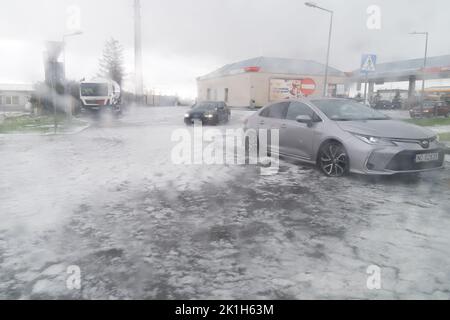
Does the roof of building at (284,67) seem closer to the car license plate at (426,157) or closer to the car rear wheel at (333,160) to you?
the car rear wheel at (333,160)

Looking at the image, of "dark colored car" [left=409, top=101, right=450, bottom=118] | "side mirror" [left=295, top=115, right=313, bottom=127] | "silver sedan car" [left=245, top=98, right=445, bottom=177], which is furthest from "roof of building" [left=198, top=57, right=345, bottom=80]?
"side mirror" [left=295, top=115, right=313, bottom=127]

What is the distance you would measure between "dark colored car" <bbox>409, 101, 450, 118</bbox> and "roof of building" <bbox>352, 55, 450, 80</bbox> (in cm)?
1413

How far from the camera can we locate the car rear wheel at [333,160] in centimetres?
547

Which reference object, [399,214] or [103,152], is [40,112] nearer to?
[103,152]

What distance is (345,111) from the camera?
616 cm

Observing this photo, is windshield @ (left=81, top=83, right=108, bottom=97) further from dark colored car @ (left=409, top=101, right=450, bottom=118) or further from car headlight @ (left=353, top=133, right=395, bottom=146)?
car headlight @ (left=353, top=133, right=395, bottom=146)

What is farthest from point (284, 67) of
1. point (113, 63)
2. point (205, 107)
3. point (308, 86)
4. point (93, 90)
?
point (113, 63)

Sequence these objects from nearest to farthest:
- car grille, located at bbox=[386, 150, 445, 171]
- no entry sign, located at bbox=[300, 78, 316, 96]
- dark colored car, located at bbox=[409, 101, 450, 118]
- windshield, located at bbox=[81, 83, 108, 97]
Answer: car grille, located at bbox=[386, 150, 445, 171] < dark colored car, located at bbox=[409, 101, 450, 118] < windshield, located at bbox=[81, 83, 108, 97] < no entry sign, located at bbox=[300, 78, 316, 96]

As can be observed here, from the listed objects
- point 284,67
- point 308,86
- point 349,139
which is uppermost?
point 284,67

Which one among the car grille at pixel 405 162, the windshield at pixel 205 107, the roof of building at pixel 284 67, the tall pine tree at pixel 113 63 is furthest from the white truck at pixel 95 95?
the tall pine tree at pixel 113 63

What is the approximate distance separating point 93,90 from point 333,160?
20.6 m

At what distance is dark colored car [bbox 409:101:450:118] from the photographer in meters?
21.5

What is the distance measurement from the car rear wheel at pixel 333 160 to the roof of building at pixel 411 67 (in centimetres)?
154

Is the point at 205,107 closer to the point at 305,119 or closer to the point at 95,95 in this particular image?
the point at 95,95
